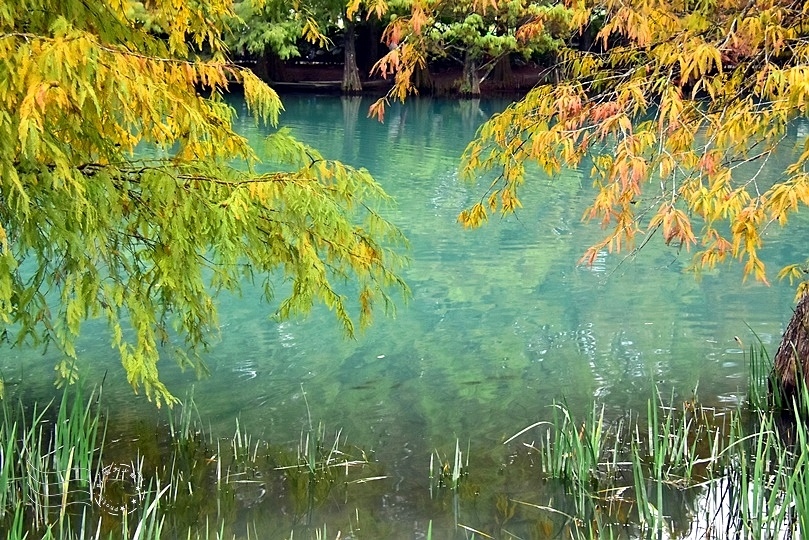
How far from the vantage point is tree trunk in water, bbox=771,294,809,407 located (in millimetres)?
5395

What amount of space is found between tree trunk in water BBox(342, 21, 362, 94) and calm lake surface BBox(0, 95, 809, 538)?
24893 mm

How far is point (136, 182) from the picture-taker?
177 inches

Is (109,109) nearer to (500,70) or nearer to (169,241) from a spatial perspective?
(169,241)

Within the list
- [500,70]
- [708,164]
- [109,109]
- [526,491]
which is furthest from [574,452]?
[500,70]

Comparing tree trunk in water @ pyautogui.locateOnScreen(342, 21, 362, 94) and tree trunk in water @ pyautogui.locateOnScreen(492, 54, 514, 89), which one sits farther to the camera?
tree trunk in water @ pyautogui.locateOnScreen(492, 54, 514, 89)

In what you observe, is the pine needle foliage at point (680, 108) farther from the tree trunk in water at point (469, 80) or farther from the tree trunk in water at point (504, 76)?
the tree trunk in water at point (504, 76)

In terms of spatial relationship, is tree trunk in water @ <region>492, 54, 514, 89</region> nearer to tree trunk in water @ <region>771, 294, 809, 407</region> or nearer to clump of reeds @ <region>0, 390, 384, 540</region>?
tree trunk in water @ <region>771, 294, 809, 407</region>

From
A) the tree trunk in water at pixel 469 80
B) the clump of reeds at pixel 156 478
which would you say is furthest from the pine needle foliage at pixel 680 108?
the tree trunk in water at pixel 469 80

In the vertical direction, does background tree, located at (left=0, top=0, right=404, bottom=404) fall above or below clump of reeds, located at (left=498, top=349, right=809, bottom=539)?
above

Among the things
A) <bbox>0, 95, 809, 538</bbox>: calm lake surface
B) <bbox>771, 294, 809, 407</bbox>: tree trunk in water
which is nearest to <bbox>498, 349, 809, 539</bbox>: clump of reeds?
<bbox>771, 294, 809, 407</bbox>: tree trunk in water

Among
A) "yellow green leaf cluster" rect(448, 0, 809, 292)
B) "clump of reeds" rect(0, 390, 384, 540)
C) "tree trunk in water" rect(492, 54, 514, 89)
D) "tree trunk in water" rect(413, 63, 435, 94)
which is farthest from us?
"tree trunk in water" rect(492, 54, 514, 89)

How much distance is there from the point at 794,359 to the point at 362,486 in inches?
103

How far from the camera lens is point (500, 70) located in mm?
39281

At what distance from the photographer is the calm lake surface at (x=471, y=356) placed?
5848 mm
